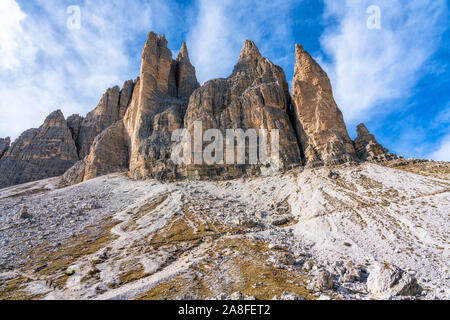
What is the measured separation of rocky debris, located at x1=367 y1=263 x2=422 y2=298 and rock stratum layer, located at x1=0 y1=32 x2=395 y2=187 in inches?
1308

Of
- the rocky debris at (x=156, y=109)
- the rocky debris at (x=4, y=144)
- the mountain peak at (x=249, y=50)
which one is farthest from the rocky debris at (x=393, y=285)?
the rocky debris at (x=4, y=144)

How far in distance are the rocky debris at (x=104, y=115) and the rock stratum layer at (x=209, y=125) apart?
7.99 metres

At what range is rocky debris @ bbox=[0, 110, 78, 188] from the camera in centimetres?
8875

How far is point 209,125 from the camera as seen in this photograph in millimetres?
57844

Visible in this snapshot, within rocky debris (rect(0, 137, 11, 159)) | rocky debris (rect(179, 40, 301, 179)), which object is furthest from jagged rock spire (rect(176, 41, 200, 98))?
rocky debris (rect(0, 137, 11, 159))

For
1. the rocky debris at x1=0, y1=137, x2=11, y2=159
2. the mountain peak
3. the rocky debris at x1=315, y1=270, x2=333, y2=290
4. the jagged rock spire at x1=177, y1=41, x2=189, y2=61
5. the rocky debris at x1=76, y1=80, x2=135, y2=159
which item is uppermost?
the jagged rock spire at x1=177, y1=41, x2=189, y2=61

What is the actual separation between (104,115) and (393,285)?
394ft

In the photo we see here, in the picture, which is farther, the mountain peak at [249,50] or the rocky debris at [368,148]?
the mountain peak at [249,50]

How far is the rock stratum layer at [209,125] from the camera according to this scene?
160ft

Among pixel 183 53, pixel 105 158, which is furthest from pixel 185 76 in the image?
pixel 105 158

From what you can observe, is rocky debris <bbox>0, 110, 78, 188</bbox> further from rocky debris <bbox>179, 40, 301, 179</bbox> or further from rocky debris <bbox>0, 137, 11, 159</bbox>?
rocky debris <bbox>179, 40, 301, 179</bbox>

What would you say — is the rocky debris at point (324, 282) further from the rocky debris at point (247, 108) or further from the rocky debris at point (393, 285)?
the rocky debris at point (247, 108)
